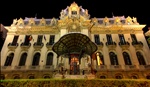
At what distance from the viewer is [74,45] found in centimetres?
2766

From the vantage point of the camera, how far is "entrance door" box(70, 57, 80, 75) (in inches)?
1047

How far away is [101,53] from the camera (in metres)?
31.9

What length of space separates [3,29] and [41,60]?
15124mm

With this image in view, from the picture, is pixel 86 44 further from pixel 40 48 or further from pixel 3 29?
pixel 3 29

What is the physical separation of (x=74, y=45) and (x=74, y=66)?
4058mm

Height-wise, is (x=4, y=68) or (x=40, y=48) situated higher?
(x=40, y=48)

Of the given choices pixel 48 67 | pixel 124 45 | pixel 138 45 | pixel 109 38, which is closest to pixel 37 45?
pixel 48 67

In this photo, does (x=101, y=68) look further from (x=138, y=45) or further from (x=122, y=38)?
(x=138, y=45)

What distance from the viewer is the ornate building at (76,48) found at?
2736 centimetres

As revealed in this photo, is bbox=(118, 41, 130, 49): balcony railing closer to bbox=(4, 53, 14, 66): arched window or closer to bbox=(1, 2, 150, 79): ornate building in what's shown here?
bbox=(1, 2, 150, 79): ornate building

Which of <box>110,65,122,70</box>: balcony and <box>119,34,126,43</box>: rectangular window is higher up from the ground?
<box>119,34,126,43</box>: rectangular window

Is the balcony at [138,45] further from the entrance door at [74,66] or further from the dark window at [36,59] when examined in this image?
the dark window at [36,59]

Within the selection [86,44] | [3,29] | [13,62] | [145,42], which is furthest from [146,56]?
[3,29]

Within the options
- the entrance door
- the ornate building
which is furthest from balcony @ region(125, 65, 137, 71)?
the entrance door
